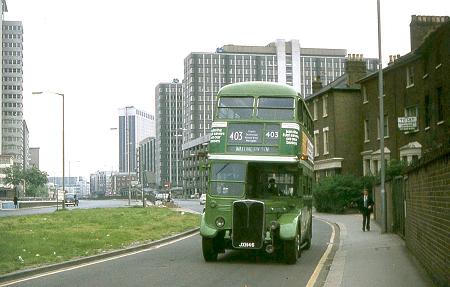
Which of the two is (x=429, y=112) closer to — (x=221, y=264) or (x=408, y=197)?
(x=408, y=197)

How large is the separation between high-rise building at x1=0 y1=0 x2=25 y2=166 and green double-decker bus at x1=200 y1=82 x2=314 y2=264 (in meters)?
173

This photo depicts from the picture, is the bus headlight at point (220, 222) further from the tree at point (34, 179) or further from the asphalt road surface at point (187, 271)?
the tree at point (34, 179)

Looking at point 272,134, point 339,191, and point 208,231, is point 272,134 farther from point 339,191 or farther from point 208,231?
point 339,191

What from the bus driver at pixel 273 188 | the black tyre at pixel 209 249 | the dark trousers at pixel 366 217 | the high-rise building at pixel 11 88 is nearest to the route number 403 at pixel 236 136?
the bus driver at pixel 273 188

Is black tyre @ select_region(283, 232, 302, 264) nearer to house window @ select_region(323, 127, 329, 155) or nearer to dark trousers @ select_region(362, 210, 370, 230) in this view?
dark trousers @ select_region(362, 210, 370, 230)

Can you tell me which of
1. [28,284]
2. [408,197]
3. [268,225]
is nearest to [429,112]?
[408,197]

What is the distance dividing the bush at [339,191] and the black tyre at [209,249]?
3045 cm

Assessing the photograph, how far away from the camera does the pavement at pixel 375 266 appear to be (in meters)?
12.0

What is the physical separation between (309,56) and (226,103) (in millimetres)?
183169

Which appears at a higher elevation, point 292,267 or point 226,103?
point 226,103

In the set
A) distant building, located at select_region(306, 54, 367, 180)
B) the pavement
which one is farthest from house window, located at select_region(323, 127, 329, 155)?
the pavement

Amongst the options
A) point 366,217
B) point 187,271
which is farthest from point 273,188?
point 366,217

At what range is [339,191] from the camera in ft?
151

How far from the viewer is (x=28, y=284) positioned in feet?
39.7
